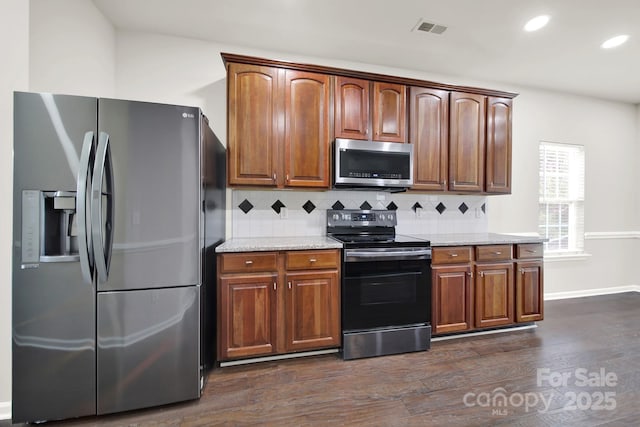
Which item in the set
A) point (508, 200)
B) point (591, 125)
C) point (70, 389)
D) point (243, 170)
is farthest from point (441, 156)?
point (70, 389)

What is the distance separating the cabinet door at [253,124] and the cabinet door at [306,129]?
0.37ft

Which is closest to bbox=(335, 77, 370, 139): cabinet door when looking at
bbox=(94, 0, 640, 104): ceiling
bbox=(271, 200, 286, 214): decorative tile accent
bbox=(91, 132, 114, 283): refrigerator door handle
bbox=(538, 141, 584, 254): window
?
bbox=(94, 0, 640, 104): ceiling

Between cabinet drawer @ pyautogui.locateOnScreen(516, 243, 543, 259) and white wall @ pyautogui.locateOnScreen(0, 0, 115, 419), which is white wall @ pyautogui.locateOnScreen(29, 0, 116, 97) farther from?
cabinet drawer @ pyautogui.locateOnScreen(516, 243, 543, 259)

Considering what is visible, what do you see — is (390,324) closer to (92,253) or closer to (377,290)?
(377,290)

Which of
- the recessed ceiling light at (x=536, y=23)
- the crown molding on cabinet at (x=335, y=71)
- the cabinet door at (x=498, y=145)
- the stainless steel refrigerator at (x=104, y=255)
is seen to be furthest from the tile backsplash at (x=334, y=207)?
the recessed ceiling light at (x=536, y=23)

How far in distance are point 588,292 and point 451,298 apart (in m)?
2.97

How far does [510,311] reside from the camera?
2.79 meters

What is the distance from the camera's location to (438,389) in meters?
1.90

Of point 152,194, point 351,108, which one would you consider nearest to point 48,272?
point 152,194

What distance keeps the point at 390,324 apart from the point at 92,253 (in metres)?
2.16

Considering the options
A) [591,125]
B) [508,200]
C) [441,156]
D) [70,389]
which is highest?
[591,125]

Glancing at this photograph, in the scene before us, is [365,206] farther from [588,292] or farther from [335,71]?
[588,292]

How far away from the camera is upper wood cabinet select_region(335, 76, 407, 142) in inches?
101

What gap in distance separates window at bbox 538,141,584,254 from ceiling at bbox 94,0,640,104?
101 cm
